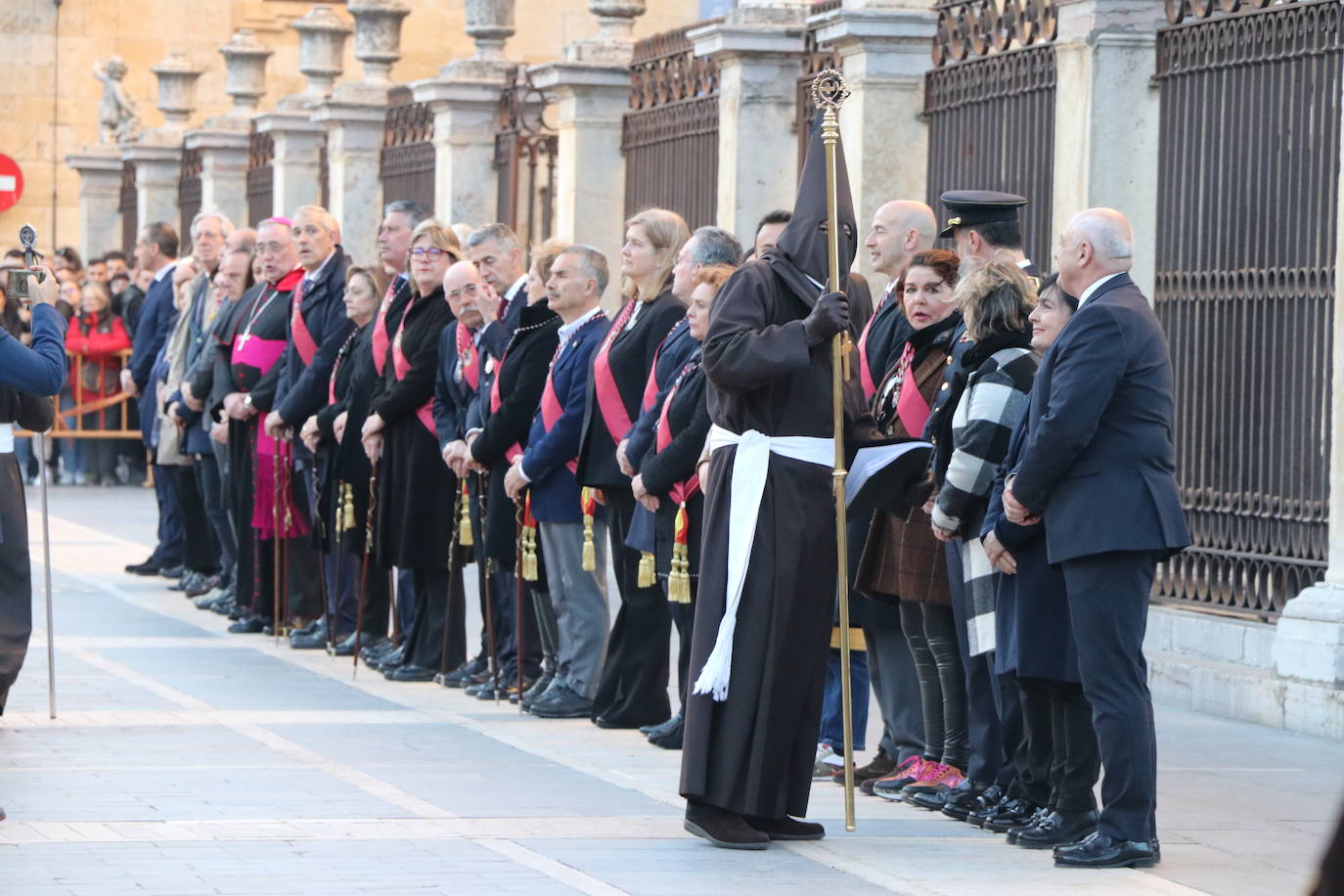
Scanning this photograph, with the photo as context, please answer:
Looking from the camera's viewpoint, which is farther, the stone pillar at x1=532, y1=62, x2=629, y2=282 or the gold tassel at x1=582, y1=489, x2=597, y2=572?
the stone pillar at x1=532, y1=62, x2=629, y2=282

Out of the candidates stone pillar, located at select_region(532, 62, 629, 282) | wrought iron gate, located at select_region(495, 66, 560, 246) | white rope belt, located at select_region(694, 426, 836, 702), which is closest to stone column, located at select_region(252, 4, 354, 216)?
wrought iron gate, located at select_region(495, 66, 560, 246)

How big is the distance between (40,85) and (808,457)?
25.9 m

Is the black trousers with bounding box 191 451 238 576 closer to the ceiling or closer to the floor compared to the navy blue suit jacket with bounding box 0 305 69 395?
closer to the floor

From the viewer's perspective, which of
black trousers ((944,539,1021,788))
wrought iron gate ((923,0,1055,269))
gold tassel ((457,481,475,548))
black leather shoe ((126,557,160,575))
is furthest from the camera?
black leather shoe ((126,557,160,575))

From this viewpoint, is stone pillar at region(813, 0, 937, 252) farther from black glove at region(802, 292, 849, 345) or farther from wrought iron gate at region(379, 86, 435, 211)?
wrought iron gate at region(379, 86, 435, 211)

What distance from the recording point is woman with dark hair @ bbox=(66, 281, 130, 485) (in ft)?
74.7

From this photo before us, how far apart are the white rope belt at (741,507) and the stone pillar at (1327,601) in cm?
292

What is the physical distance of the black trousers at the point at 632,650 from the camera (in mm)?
10148

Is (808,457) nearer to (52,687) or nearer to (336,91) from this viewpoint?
(52,687)

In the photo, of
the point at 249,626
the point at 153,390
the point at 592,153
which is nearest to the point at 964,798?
the point at 249,626

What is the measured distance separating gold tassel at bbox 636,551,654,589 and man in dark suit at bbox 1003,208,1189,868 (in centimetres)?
242

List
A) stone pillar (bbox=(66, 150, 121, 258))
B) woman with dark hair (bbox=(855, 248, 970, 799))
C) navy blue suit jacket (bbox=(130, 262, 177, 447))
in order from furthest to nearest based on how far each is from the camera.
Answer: stone pillar (bbox=(66, 150, 121, 258)) < navy blue suit jacket (bbox=(130, 262, 177, 447)) < woman with dark hair (bbox=(855, 248, 970, 799))

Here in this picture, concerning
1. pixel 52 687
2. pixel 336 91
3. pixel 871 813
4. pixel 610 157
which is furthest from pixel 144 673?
pixel 336 91

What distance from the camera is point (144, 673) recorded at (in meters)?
11.6
